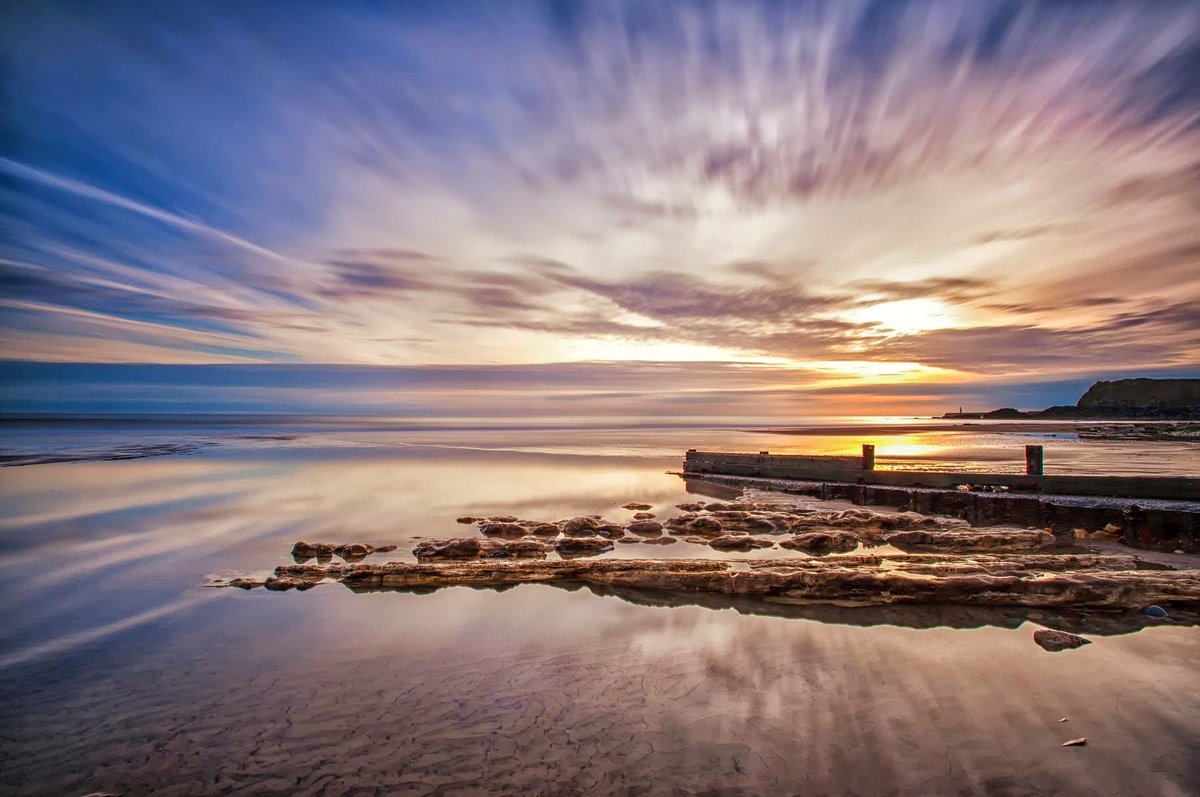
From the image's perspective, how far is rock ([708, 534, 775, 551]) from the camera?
42.2 feet

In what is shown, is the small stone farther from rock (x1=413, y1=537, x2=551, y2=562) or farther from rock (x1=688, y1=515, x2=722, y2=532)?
rock (x1=413, y1=537, x2=551, y2=562)

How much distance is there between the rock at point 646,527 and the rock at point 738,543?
71.0 inches

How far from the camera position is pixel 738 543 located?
13016mm

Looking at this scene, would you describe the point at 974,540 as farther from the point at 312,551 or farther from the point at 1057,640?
the point at 312,551

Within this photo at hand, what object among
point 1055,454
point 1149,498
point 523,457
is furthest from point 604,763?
point 1055,454

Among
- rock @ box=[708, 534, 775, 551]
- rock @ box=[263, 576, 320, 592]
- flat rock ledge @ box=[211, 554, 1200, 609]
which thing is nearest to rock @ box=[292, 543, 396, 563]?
flat rock ledge @ box=[211, 554, 1200, 609]

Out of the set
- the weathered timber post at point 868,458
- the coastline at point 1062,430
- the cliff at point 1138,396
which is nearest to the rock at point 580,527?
the weathered timber post at point 868,458

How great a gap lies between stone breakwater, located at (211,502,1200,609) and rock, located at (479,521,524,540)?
4cm

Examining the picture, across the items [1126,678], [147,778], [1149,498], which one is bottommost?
[147,778]

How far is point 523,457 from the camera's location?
129ft

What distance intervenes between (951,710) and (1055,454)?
39191mm

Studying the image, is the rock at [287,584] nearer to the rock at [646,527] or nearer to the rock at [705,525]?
the rock at [646,527]

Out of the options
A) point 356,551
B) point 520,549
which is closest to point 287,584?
point 356,551

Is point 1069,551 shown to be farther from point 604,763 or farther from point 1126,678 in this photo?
point 604,763
